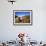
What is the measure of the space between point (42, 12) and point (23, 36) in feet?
7.63

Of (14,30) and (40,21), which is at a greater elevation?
(40,21)

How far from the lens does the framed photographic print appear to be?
5.45 m

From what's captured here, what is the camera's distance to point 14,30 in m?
5.48

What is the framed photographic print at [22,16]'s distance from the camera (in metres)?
5.45

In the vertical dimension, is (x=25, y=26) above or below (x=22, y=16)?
below

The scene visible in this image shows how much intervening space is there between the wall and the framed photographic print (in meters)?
0.12

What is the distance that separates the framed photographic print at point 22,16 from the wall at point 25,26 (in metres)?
0.12

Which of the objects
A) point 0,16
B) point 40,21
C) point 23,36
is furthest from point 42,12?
point 23,36

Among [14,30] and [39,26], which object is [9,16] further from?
[39,26]

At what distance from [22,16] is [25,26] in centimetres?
41

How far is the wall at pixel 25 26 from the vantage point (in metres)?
5.45

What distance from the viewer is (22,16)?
5.46 m

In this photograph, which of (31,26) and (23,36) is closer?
(23,36)

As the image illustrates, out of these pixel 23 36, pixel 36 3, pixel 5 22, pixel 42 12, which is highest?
pixel 36 3
